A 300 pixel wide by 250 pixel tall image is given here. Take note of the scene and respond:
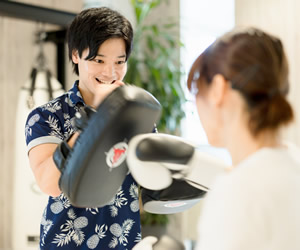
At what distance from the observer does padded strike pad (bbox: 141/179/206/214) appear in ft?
4.46

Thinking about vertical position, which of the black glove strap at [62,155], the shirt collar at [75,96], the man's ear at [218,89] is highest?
the man's ear at [218,89]

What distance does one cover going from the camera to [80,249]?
4.59 feet

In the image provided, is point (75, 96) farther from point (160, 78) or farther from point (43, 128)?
point (160, 78)

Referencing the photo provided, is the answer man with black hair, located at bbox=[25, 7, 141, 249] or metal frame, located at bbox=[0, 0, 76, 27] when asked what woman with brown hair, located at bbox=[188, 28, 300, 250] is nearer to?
man with black hair, located at bbox=[25, 7, 141, 249]

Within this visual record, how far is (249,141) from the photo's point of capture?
876 millimetres

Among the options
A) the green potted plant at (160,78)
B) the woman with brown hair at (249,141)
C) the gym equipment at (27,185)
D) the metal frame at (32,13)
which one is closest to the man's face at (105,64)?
the woman with brown hair at (249,141)

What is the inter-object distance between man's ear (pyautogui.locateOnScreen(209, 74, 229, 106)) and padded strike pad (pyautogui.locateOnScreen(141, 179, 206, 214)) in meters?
0.49

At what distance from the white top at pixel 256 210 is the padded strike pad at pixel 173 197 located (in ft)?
1.73

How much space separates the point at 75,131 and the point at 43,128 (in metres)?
0.09

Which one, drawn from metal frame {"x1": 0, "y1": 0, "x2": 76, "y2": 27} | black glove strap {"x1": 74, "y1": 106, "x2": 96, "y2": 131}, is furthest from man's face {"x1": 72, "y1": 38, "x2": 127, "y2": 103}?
metal frame {"x1": 0, "y1": 0, "x2": 76, "y2": 27}

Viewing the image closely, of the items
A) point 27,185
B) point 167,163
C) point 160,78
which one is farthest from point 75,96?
point 160,78

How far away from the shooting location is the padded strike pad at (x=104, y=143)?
109cm

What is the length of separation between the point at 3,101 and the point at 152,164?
301 centimetres

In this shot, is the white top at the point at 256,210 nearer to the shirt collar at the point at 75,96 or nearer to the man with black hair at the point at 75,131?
the man with black hair at the point at 75,131
